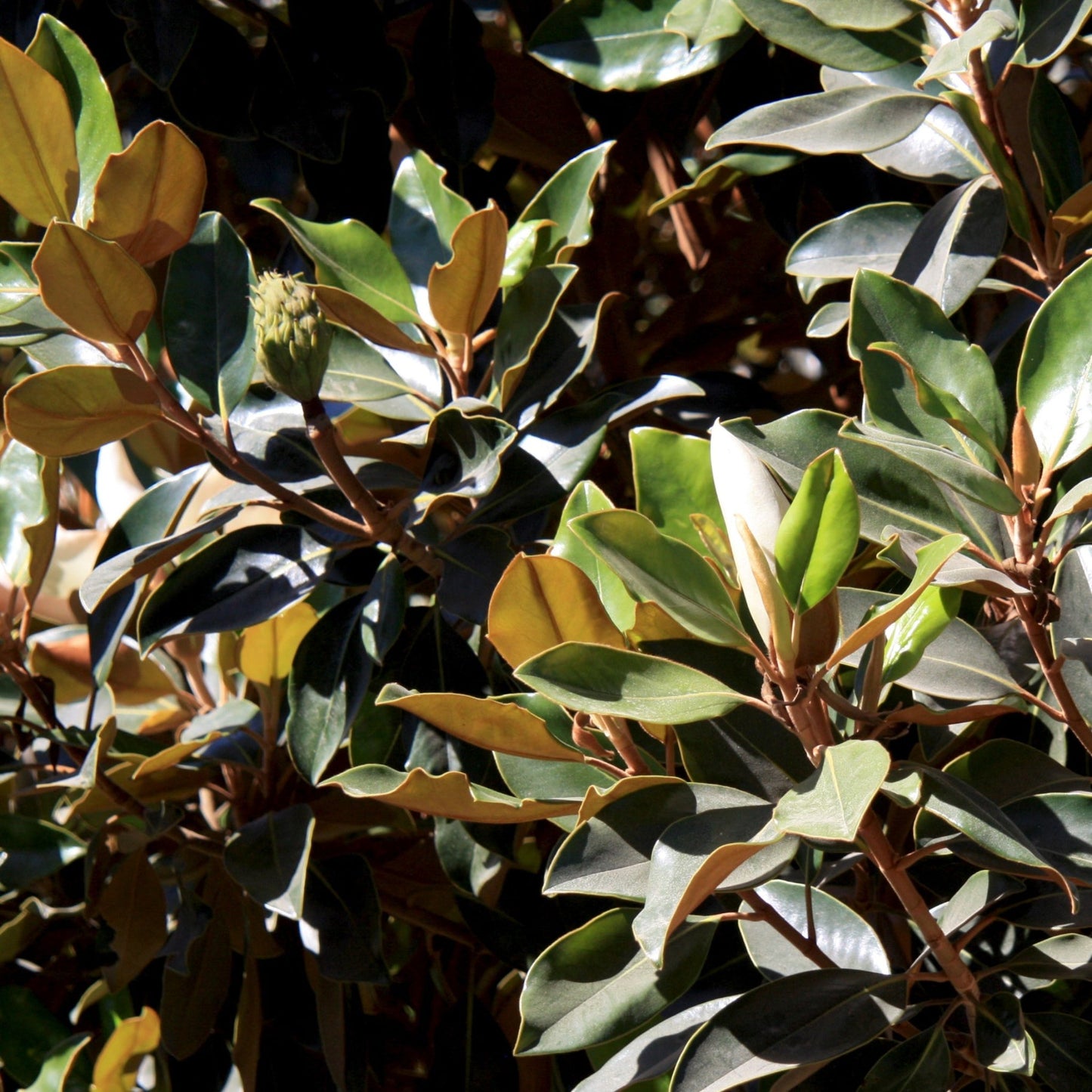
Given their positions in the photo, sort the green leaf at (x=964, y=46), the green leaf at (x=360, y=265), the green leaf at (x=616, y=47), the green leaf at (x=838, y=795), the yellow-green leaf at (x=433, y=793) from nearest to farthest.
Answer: the green leaf at (x=838, y=795), the yellow-green leaf at (x=433, y=793), the green leaf at (x=964, y=46), the green leaf at (x=360, y=265), the green leaf at (x=616, y=47)

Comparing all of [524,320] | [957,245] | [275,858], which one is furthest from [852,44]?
[275,858]

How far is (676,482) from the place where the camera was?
0.67m

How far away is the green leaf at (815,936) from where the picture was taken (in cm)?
78

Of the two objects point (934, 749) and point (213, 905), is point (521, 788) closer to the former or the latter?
point (934, 749)

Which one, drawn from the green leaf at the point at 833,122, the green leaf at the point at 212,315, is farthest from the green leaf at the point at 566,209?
the green leaf at the point at 212,315

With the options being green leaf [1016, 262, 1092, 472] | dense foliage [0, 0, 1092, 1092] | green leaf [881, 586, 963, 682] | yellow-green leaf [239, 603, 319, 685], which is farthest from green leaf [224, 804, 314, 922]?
green leaf [1016, 262, 1092, 472]

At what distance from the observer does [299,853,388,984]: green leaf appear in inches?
38.6

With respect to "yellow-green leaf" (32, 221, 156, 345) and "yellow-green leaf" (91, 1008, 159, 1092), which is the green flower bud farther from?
"yellow-green leaf" (91, 1008, 159, 1092)

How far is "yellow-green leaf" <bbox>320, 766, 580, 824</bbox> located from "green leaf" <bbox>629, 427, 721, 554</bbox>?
181mm

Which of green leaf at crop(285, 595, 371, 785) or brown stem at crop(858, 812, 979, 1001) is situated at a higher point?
brown stem at crop(858, 812, 979, 1001)

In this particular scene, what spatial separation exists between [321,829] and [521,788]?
1.52ft

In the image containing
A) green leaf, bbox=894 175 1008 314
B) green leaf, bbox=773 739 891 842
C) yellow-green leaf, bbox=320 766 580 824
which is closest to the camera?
green leaf, bbox=773 739 891 842

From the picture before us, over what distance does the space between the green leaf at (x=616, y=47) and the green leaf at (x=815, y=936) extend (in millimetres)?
705

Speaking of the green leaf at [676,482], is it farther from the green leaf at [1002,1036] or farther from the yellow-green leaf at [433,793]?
the green leaf at [1002,1036]
